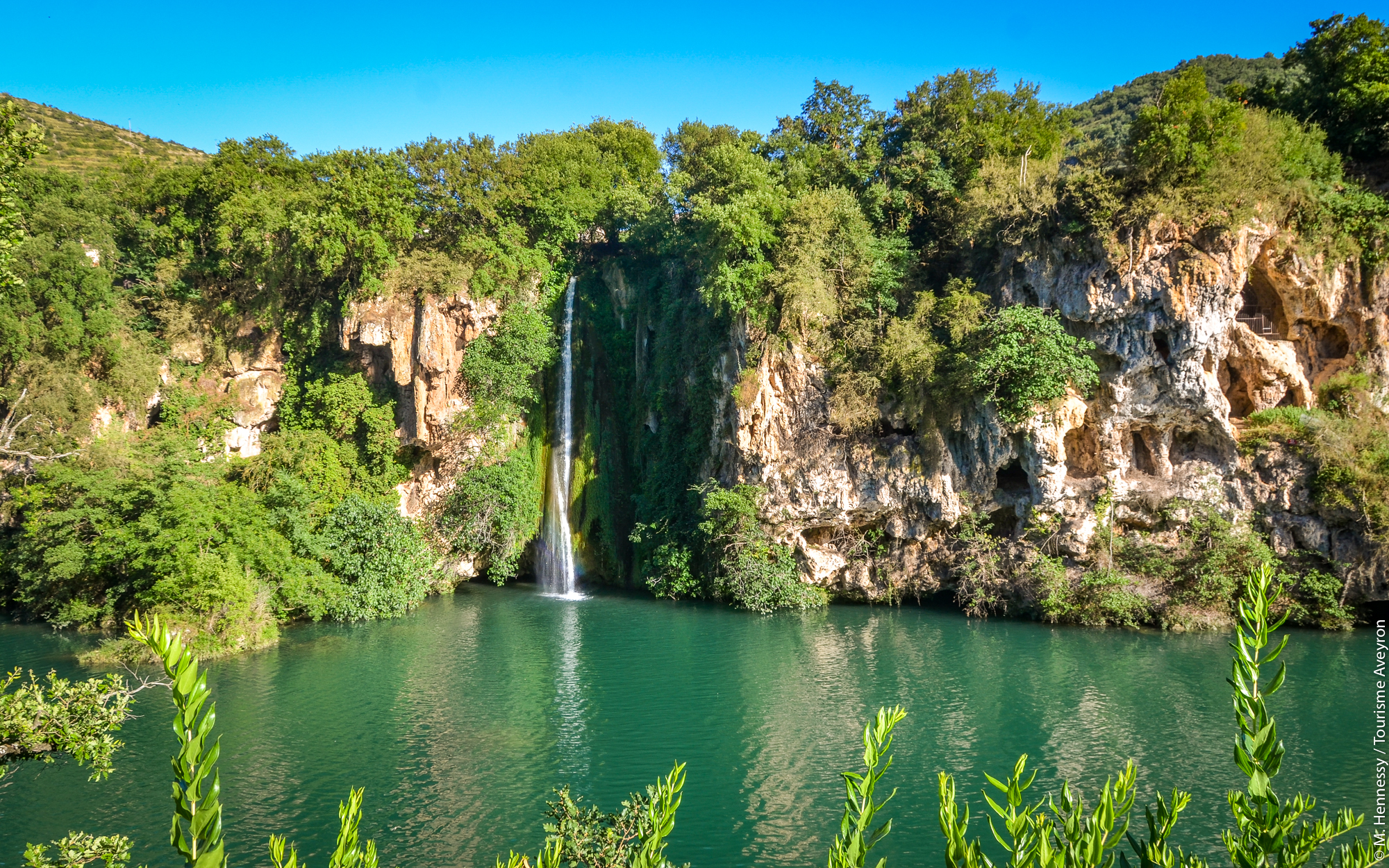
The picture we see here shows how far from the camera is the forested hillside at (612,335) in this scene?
21.5m

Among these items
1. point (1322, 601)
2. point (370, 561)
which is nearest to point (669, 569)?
point (370, 561)

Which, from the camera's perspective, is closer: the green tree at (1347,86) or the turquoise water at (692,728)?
the turquoise water at (692,728)

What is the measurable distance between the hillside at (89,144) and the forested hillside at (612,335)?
30.2 feet

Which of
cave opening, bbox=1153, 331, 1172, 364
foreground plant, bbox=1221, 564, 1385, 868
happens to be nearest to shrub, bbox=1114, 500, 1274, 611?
cave opening, bbox=1153, 331, 1172, 364

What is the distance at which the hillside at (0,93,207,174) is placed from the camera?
3994 centimetres

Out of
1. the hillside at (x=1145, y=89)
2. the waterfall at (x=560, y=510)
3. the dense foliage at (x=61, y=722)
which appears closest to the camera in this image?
Answer: the dense foliage at (x=61, y=722)

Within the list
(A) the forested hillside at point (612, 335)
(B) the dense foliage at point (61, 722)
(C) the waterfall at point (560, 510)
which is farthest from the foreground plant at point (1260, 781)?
(C) the waterfall at point (560, 510)

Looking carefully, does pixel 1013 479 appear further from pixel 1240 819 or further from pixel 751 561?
pixel 1240 819

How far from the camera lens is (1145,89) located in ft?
146

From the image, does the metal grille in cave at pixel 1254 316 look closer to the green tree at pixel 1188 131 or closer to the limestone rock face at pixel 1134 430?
the limestone rock face at pixel 1134 430

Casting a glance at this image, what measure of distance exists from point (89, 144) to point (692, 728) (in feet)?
161

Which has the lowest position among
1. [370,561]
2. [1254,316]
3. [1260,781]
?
[370,561]

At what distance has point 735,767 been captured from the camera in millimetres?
13836

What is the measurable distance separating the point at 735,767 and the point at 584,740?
307 centimetres
